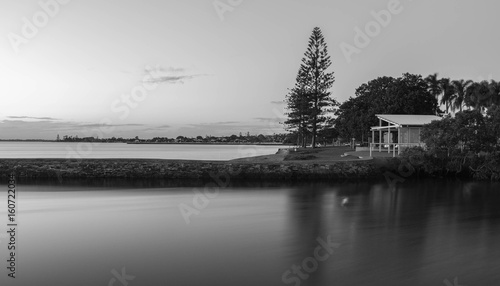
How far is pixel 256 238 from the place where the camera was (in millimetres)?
11430

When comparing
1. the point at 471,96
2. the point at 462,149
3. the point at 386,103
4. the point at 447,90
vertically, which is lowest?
the point at 462,149

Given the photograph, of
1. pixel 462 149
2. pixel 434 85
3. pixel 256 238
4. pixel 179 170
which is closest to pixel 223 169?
pixel 179 170

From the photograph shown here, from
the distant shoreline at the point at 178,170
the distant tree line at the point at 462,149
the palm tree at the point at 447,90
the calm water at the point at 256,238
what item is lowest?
the calm water at the point at 256,238

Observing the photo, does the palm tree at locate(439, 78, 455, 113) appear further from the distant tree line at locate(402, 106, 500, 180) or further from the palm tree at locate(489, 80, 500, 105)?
the distant tree line at locate(402, 106, 500, 180)

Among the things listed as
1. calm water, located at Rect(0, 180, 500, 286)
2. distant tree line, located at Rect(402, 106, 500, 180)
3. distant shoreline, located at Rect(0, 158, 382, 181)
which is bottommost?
calm water, located at Rect(0, 180, 500, 286)

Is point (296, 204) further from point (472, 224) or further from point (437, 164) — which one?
point (437, 164)

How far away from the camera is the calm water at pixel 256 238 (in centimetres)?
821

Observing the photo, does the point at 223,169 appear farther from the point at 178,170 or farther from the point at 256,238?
the point at 256,238

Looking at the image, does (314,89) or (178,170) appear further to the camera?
(314,89)

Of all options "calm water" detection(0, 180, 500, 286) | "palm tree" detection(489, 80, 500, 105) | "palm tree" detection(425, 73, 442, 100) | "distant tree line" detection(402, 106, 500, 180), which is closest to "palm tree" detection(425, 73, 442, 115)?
"palm tree" detection(425, 73, 442, 100)

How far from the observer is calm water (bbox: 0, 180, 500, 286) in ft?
26.9

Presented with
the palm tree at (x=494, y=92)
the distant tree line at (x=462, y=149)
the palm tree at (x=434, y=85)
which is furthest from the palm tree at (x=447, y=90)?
the distant tree line at (x=462, y=149)

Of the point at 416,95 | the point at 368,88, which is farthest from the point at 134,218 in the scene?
the point at 368,88

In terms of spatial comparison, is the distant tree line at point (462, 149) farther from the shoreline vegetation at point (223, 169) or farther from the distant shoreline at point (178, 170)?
the distant shoreline at point (178, 170)
